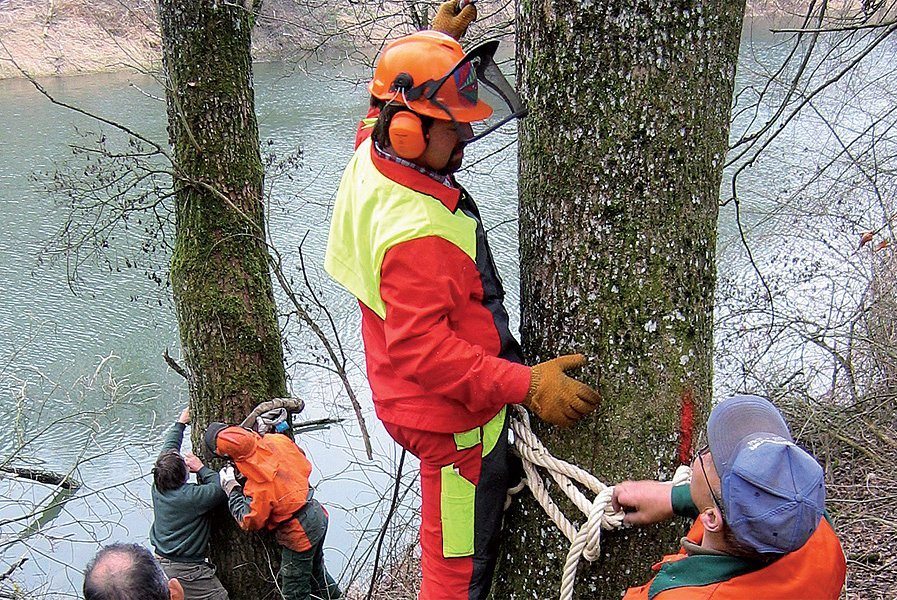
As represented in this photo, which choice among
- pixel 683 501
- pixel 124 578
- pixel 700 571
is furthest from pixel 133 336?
pixel 700 571

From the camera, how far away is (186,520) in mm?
3600

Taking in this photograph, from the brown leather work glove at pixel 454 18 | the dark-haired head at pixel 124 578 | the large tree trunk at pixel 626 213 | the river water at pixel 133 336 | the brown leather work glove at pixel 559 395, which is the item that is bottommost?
the river water at pixel 133 336

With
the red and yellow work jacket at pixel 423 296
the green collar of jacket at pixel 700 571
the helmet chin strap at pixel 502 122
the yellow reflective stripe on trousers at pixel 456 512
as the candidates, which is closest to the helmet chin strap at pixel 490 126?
the helmet chin strap at pixel 502 122

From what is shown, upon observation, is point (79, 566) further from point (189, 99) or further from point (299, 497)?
point (189, 99)

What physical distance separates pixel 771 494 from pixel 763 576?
0.15 meters

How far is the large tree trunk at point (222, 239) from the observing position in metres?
3.44

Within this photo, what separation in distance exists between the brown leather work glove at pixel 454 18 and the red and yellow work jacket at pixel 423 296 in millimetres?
348

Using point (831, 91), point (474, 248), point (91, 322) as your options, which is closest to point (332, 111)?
point (91, 322)

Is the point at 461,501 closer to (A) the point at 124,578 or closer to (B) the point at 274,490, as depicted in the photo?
(A) the point at 124,578

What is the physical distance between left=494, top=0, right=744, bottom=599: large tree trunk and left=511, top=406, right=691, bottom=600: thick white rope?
4 cm

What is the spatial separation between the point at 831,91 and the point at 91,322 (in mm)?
7857

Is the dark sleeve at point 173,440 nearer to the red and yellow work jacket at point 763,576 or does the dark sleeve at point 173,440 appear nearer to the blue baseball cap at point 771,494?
the red and yellow work jacket at point 763,576

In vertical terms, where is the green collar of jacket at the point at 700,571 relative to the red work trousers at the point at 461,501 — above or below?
above

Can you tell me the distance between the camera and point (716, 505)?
130 cm
